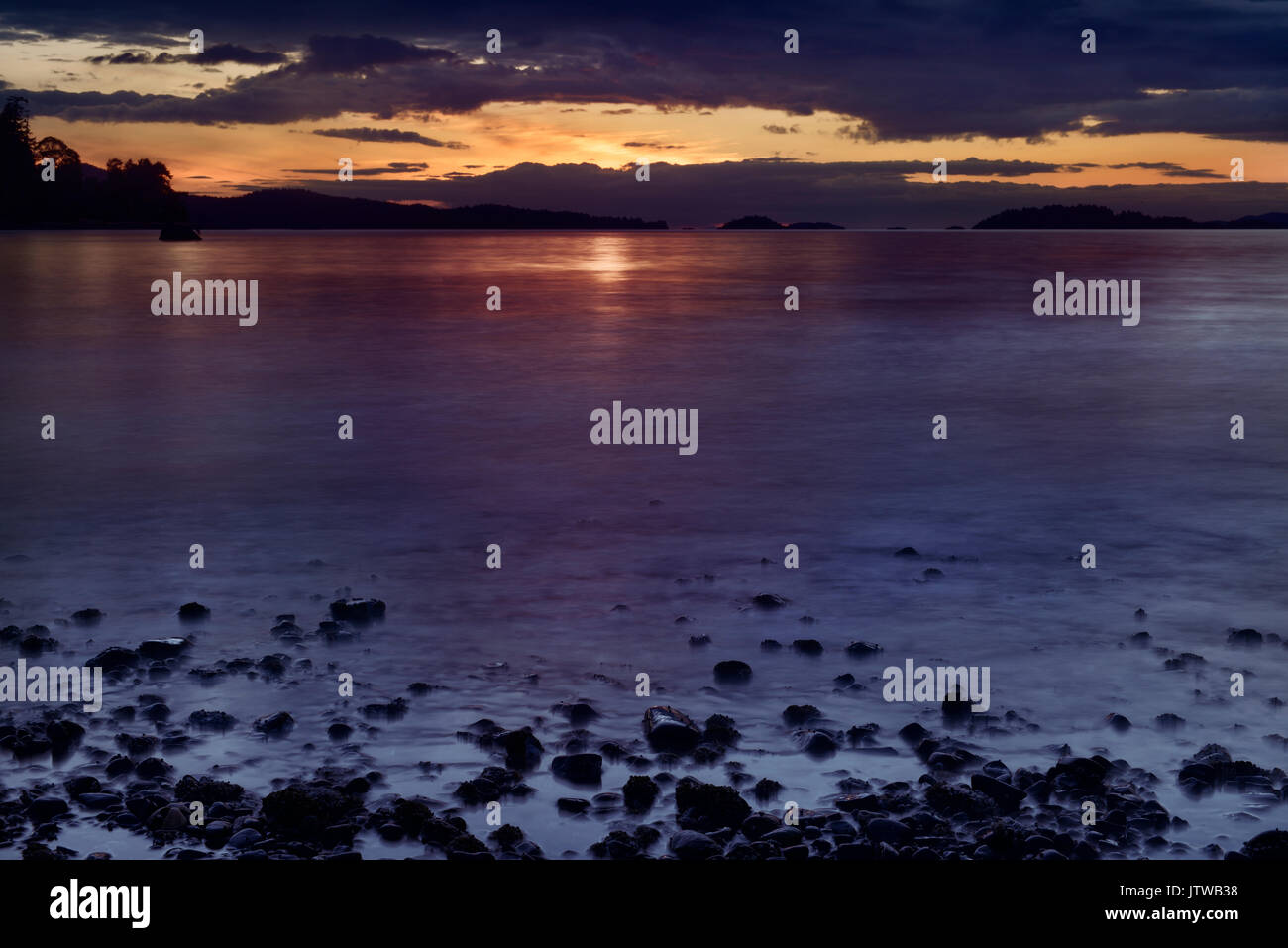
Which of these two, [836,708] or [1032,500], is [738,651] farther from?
[1032,500]

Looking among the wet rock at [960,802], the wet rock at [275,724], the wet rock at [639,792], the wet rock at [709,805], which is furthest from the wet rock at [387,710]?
the wet rock at [960,802]

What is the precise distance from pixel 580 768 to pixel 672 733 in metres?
0.71

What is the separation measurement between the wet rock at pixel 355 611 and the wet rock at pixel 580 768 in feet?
10.8

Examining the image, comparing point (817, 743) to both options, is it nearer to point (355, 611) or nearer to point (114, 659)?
point (355, 611)

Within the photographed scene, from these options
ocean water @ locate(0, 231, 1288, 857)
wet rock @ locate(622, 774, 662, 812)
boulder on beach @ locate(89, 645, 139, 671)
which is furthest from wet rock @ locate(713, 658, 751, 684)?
boulder on beach @ locate(89, 645, 139, 671)

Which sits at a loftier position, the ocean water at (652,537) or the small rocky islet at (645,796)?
the ocean water at (652,537)

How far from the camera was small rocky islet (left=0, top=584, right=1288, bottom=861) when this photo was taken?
638cm

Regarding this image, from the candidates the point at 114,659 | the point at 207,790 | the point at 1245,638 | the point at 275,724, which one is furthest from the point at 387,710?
the point at 1245,638

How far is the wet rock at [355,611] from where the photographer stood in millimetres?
9984

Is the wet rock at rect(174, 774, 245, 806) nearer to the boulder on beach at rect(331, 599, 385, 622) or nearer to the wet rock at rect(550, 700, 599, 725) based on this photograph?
the wet rock at rect(550, 700, 599, 725)

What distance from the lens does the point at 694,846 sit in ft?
20.7

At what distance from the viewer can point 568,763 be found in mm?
7266

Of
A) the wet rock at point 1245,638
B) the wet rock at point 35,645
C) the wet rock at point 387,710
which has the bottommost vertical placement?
the wet rock at point 387,710

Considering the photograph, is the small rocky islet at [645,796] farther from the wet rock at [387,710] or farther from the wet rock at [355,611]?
the wet rock at [355,611]
